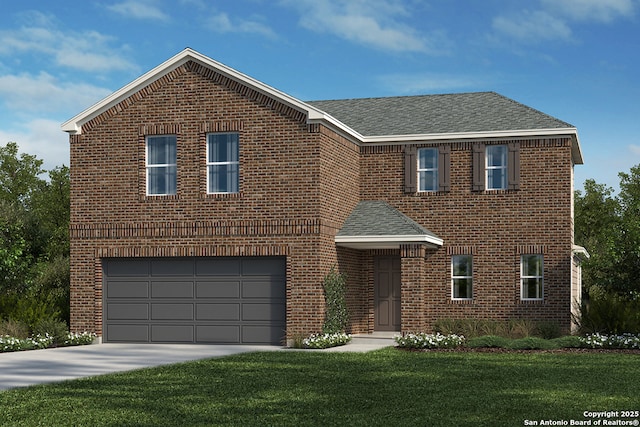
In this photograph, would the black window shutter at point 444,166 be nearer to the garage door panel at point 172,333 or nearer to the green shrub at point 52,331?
the garage door panel at point 172,333

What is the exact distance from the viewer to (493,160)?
29.0 metres

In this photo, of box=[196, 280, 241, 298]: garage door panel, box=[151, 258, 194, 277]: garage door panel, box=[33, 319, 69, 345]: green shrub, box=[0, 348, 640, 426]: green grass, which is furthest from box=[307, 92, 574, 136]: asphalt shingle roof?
box=[33, 319, 69, 345]: green shrub

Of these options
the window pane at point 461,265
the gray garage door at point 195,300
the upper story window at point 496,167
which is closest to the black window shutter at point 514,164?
the upper story window at point 496,167

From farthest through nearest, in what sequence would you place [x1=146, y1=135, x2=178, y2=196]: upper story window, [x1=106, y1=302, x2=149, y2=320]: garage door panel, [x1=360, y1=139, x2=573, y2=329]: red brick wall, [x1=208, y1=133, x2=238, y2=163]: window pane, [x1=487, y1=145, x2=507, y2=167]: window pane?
[x1=487, y1=145, x2=507, y2=167]: window pane, [x1=360, y1=139, x2=573, y2=329]: red brick wall, [x1=106, y1=302, x2=149, y2=320]: garage door panel, [x1=146, y1=135, x2=178, y2=196]: upper story window, [x1=208, y1=133, x2=238, y2=163]: window pane

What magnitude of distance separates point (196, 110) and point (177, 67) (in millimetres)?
1403

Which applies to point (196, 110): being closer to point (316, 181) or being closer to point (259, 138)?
point (259, 138)

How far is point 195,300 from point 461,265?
828 cm

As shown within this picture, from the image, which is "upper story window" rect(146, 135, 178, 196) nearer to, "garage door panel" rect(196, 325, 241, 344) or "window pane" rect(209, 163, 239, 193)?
"window pane" rect(209, 163, 239, 193)

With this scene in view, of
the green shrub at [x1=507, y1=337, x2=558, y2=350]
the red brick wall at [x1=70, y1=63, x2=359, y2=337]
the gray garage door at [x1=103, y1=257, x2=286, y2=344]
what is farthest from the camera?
the gray garage door at [x1=103, y1=257, x2=286, y2=344]

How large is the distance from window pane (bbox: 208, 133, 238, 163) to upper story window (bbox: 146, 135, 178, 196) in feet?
3.59

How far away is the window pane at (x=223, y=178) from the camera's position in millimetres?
26312

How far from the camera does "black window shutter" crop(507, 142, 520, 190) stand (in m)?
28.5

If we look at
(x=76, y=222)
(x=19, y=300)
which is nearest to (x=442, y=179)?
(x=76, y=222)

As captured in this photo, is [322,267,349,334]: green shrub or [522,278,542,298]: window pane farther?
[522,278,542,298]: window pane
